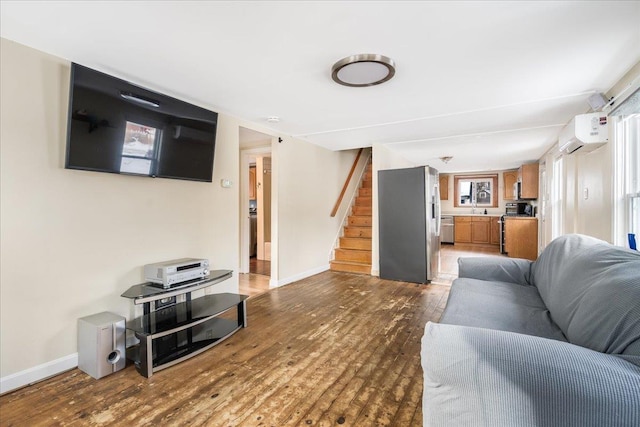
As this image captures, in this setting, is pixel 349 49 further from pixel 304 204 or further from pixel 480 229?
pixel 480 229

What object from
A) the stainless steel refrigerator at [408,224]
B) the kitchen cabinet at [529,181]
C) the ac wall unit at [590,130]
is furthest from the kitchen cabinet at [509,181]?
the ac wall unit at [590,130]

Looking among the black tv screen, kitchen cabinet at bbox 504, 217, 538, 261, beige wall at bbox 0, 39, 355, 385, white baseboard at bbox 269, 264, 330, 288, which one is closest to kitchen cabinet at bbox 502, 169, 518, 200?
kitchen cabinet at bbox 504, 217, 538, 261

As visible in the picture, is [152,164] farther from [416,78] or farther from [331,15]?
[416,78]

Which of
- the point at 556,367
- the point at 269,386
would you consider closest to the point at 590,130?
the point at 556,367

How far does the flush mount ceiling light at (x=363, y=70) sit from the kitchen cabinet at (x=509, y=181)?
300 inches

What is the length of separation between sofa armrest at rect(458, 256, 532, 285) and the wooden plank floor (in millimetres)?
741

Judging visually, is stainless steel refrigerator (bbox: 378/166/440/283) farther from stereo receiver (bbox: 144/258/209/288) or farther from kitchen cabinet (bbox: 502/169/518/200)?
kitchen cabinet (bbox: 502/169/518/200)

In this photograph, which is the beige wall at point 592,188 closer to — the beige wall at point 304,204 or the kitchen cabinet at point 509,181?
the beige wall at point 304,204

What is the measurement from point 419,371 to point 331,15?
2412 millimetres

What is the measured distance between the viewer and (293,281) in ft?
15.4

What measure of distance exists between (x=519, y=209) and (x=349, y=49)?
24.0ft

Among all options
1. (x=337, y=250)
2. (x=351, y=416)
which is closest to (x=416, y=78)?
(x=351, y=416)

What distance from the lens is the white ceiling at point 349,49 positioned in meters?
1.69

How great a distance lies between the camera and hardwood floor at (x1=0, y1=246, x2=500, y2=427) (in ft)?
5.55
